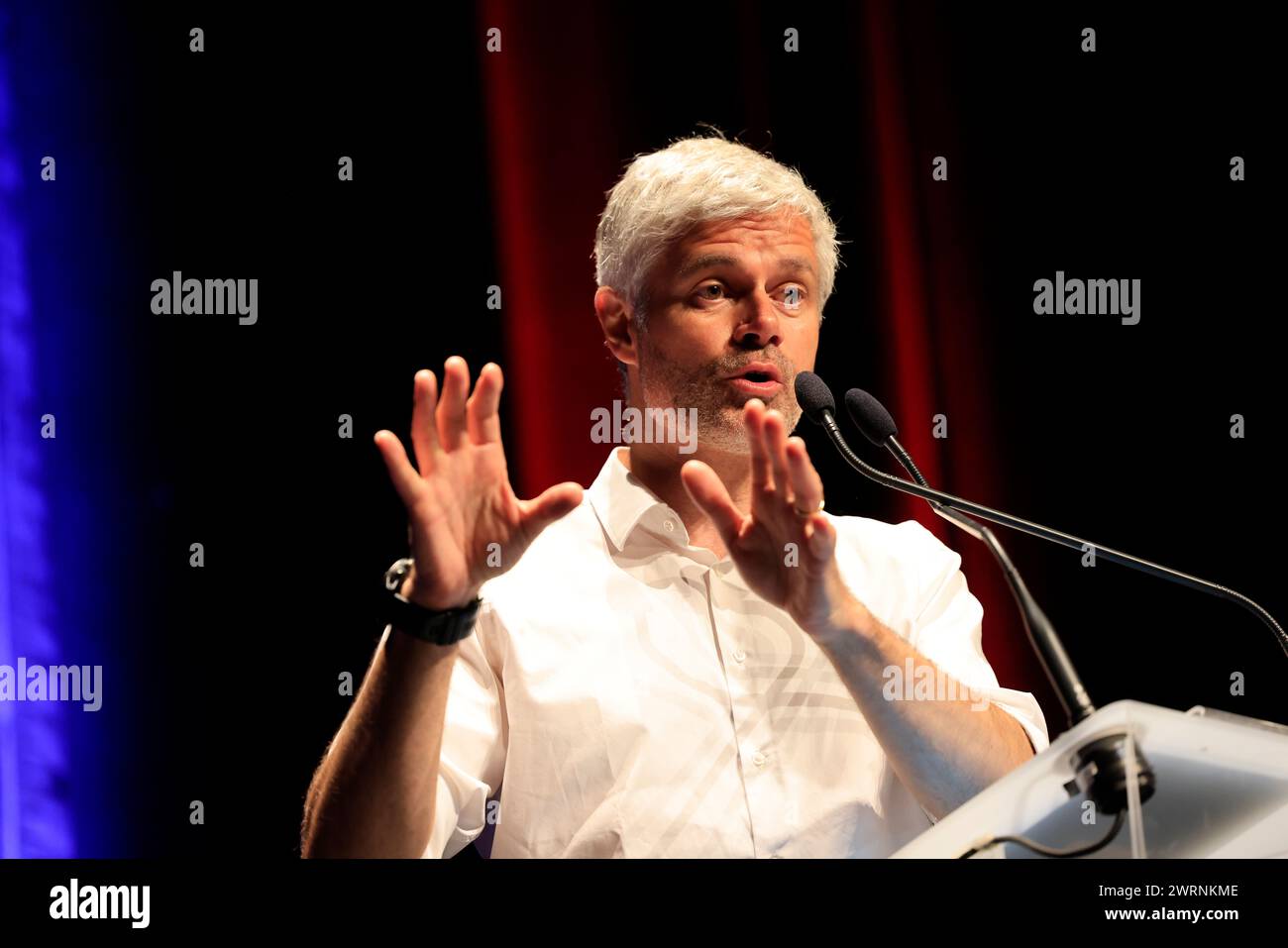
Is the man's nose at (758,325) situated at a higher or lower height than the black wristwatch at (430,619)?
higher

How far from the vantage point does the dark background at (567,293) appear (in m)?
2.29

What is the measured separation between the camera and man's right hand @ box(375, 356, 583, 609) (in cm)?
131

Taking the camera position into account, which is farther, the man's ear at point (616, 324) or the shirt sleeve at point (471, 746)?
the man's ear at point (616, 324)

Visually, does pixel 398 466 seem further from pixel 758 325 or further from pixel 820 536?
pixel 758 325

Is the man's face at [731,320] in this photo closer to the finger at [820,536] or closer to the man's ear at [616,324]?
the man's ear at [616,324]

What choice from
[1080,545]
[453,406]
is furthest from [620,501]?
[1080,545]

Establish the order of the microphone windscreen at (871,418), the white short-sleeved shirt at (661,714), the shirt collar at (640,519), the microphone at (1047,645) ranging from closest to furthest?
the microphone at (1047,645), the microphone windscreen at (871,418), the white short-sleeved shirt at (661,714), the shirt collar at (640,519)

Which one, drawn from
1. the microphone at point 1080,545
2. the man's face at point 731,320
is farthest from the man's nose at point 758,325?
the microphone at point 1080,545

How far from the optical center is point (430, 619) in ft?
4.43

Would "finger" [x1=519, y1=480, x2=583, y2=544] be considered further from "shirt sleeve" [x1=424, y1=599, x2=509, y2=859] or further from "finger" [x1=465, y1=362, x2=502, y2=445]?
"shirt sleeve" [x1=424, y1=599, x2=509, y2=859]

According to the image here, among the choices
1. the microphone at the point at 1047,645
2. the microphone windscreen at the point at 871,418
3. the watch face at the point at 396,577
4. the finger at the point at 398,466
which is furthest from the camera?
the microphone windscreen at the point at 871,418

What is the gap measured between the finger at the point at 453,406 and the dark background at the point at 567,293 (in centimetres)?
102

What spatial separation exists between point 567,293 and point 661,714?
1.04 m
